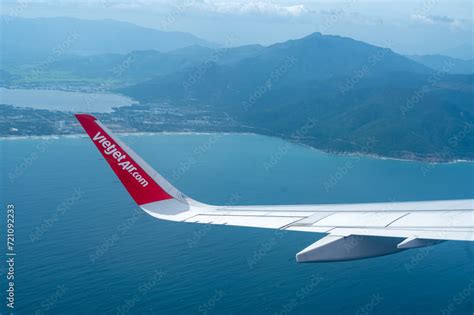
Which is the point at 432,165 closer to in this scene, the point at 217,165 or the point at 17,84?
the point at 217,165

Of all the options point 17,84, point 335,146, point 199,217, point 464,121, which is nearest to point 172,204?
point 199,217

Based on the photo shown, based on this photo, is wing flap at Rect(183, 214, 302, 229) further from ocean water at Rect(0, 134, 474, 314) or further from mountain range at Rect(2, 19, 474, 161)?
mountain range at Rect(2, 19, 474, 161)

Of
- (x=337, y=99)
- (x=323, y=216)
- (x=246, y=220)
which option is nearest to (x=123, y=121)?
(x=337, y=99)

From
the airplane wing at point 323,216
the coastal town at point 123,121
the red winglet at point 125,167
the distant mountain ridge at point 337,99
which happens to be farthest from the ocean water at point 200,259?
the distant mountain ridge at point 337,99

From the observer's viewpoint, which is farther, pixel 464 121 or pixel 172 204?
pixel 464 121

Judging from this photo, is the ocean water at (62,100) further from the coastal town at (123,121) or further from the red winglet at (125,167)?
the red winglet at (125,167)

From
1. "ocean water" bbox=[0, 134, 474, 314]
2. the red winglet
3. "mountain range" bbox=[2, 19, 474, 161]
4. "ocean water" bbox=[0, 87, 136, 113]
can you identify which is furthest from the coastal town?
the red winglet
